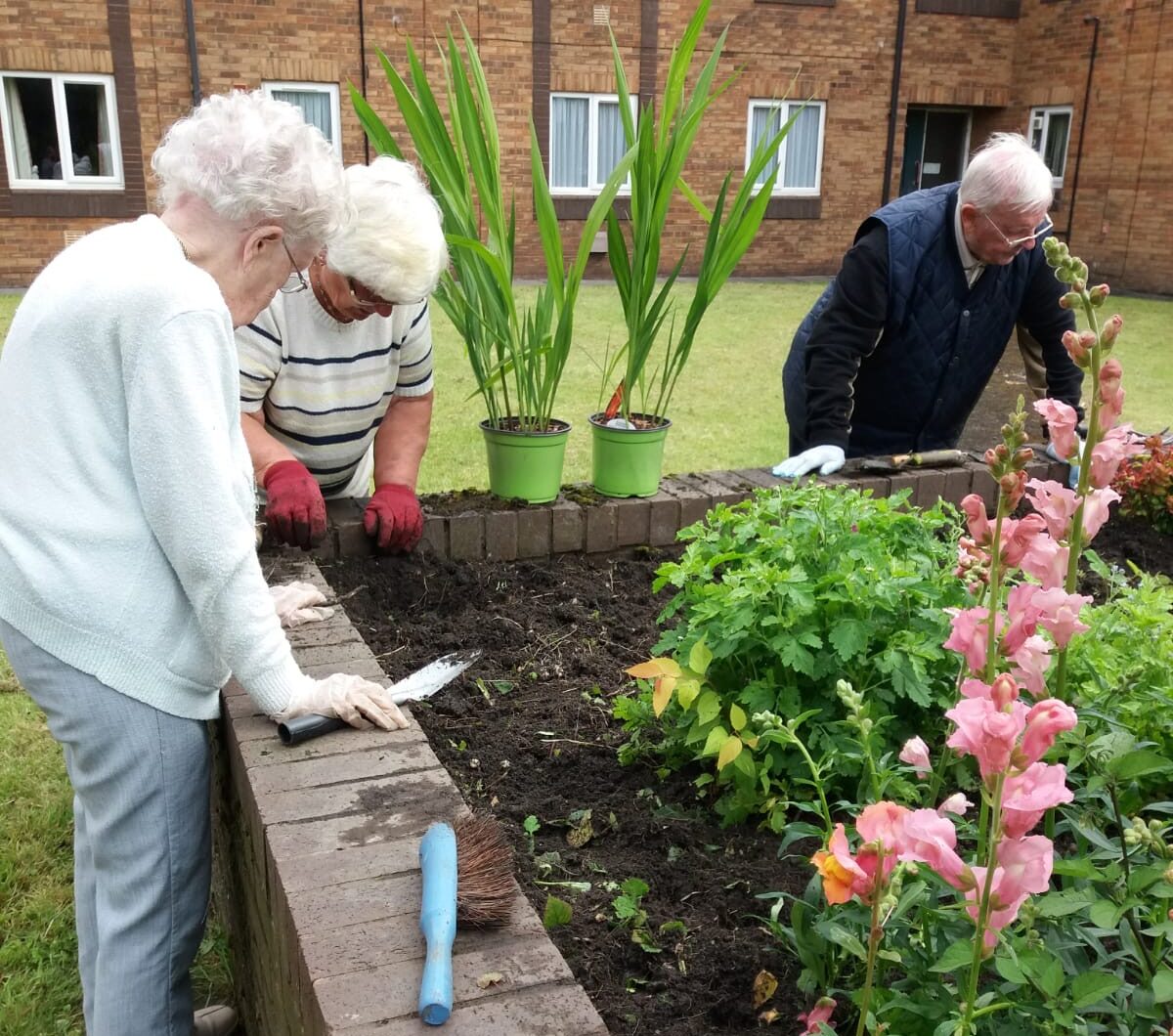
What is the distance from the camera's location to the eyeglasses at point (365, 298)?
242 centimetres

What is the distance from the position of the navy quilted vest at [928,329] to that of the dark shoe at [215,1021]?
8.29 feet

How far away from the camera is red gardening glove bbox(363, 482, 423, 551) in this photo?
279 cm

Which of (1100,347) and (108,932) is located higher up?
(1100,347)

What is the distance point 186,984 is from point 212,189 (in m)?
1.30

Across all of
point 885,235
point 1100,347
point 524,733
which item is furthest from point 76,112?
point 1100,347

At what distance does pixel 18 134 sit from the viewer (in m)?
12.4

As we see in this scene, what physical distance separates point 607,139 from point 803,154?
2.93m

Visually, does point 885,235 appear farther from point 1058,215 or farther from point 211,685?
point 1058,215

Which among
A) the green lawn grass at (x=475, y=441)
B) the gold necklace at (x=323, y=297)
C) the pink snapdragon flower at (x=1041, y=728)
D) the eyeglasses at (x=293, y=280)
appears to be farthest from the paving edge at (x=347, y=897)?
the gold necklace at (x=323, y=297)

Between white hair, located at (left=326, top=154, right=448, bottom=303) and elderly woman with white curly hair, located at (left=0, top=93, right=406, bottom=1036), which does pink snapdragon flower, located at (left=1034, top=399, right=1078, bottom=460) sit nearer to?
elderly woman with white curly hair, located at (left=0, top=93, right=406, bottom=1036)

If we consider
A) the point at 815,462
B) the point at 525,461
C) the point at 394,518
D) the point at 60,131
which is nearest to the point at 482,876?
the point at 394,518

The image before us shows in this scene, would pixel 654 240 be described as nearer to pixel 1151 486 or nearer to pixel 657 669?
pixel 657 669

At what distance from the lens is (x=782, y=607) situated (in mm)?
1849

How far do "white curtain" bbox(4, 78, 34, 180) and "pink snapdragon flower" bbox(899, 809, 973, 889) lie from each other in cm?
1390
